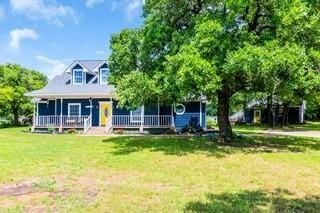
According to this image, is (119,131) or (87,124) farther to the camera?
(87,124)

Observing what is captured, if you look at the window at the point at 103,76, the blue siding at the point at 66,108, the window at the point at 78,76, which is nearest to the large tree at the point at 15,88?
the blue siding at the point at 66,108

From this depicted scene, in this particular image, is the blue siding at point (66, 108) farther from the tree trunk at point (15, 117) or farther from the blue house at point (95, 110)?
the tree trunk at point (15, 117)

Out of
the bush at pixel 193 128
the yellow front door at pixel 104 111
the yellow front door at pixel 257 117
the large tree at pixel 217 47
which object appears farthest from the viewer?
the yellow front door at pixel 257 117

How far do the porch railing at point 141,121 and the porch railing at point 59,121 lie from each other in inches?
103

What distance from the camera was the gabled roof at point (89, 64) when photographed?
3294 centimetres

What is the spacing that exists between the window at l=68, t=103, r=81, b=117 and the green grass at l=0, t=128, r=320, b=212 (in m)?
13.9

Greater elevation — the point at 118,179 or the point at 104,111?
the point at 104,111

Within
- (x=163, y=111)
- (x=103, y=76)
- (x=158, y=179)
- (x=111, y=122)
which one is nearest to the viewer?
(x=158, y=179)

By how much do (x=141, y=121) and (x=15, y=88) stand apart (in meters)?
18.4

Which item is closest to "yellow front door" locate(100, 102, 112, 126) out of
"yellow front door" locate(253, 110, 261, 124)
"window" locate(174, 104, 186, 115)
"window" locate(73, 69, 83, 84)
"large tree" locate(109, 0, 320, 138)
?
"window" locate(73, 69, 83, 84)

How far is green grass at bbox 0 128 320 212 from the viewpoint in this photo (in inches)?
320

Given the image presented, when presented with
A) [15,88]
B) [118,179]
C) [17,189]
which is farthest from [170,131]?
[17,189]

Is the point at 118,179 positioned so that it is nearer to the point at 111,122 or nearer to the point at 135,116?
the point at 111,122

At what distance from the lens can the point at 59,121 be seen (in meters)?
31.5
